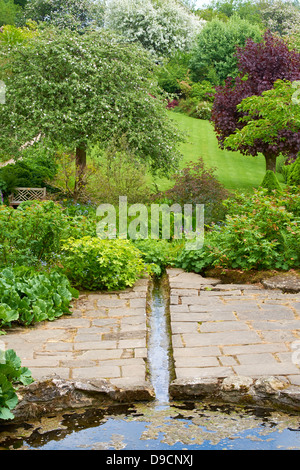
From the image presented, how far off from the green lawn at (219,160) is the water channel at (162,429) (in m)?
11.3

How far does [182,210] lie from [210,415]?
21.0ft

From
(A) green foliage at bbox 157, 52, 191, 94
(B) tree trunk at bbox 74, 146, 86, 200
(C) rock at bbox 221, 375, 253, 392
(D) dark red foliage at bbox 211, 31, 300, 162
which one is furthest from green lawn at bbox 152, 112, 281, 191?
(C) rock at bbox 221, 375, 253, 392

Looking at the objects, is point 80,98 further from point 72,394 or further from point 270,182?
point 72,394

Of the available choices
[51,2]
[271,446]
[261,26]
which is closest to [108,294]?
[271,446]

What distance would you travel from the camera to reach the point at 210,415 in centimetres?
353

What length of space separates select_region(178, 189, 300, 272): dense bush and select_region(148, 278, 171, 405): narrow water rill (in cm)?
83

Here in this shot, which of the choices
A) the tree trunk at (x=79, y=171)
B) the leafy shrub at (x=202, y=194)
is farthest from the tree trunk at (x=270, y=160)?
the tree trunk at (x=79, y=171)

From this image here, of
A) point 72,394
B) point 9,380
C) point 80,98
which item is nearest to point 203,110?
point 80,98

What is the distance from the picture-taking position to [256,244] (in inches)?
266

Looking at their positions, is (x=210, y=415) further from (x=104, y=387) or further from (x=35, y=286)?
(x=35, y=286)

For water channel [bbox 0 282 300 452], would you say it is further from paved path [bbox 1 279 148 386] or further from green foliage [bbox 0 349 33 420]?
paved path [bbox 1 279 148 386]

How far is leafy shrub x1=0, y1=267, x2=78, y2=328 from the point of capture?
16.2 ft

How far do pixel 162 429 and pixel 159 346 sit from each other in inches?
57.1

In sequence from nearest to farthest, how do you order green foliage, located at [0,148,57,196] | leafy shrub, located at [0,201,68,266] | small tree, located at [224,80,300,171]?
leafy shrub, located at [0,201,68,266] → small tree, located at [224,80,300,171] → green foliage, located at [0,148,57,196]
